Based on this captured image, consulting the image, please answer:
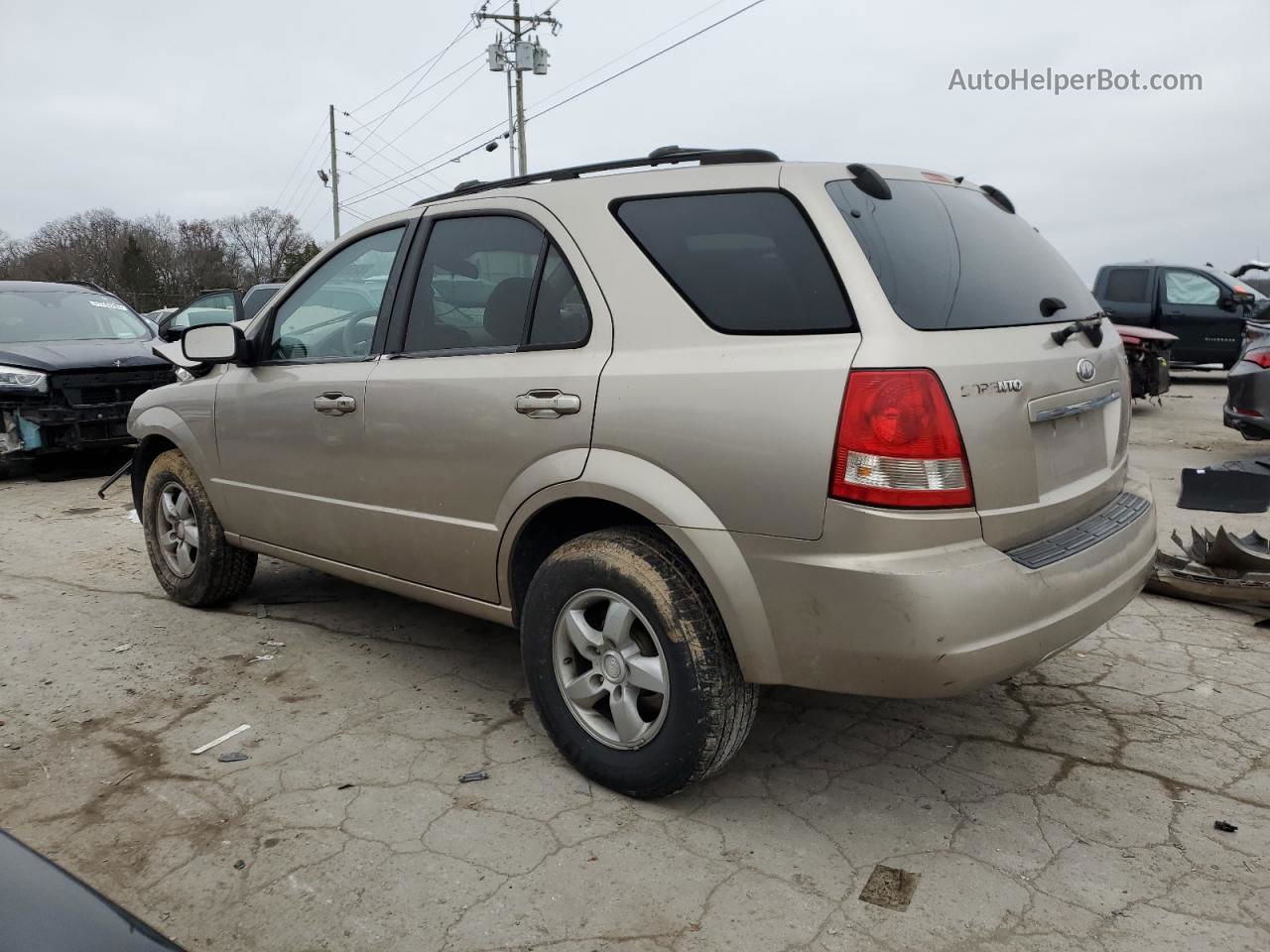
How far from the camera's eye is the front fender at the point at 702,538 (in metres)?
2.59

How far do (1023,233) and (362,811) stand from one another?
110 inches

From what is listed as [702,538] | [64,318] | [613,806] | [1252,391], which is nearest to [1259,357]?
[1252,391]

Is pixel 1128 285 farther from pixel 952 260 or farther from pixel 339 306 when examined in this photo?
pixel 339 306

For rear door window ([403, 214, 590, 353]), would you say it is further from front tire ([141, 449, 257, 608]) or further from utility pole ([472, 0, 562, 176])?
utility pole ([472, 0, 562, 176])

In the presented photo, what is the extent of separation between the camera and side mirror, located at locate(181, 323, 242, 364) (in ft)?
13.6

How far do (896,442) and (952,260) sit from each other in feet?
2.34

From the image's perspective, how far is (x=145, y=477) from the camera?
16.5 ft

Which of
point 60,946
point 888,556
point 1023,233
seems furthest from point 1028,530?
point 60,946

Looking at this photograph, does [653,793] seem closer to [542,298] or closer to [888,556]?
[888,556]

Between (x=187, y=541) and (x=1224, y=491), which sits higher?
(x=187, y=541)

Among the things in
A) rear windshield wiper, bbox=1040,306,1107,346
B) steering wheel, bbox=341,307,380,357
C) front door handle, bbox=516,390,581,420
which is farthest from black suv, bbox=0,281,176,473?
rear windshield wiper, bbox=1040,306,1107,346

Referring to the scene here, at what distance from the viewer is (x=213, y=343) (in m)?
4.15

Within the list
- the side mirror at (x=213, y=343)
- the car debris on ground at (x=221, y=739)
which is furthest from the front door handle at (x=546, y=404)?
the side mirror at (x=213, y=343)

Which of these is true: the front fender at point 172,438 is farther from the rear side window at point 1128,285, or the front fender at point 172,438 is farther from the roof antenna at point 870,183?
the rear side window at point 1128,285
